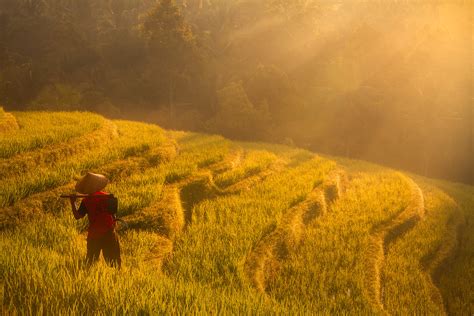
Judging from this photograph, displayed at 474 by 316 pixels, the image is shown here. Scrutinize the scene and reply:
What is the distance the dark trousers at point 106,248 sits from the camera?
3.89 metres

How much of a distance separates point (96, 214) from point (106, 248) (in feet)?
1.41

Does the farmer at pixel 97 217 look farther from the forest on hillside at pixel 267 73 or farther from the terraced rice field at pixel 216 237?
the forest on hillside at pixel 267 73

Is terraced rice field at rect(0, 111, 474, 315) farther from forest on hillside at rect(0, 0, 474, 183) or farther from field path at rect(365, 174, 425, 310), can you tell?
forest on hillside at rect(0, 0, 474, 183)

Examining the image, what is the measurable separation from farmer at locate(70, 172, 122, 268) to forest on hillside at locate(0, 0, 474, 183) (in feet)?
61.4

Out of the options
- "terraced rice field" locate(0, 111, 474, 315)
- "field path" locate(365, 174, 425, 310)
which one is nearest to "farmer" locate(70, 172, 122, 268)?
"terraced rice field" locate(0, 111, 474, 315)

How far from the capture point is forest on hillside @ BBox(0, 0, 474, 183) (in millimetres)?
21688

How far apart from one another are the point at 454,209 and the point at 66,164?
31.0ft

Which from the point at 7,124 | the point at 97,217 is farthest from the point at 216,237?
the point at 7,124

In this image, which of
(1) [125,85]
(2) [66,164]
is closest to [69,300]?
(2) [66,164]

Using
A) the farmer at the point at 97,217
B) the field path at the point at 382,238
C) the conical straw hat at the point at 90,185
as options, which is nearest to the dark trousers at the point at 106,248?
the farmer at the point at 97,217

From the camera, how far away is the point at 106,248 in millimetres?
3951

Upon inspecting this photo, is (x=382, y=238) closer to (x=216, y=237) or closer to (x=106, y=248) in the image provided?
(x=216, y=237)

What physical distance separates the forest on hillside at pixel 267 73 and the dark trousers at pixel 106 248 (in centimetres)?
1869

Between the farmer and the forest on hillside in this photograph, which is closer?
the farmer
